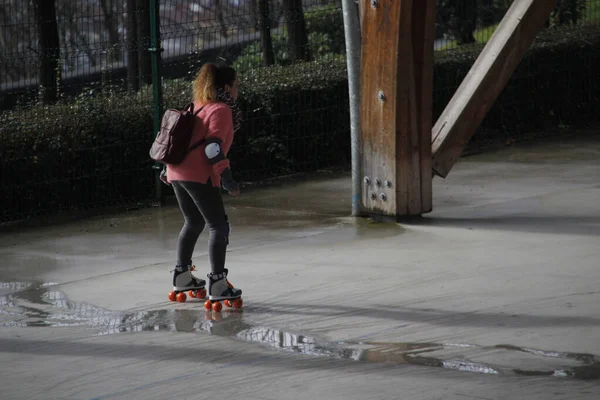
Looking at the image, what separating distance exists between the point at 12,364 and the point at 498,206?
5.40 meters

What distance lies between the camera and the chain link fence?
33.7ft

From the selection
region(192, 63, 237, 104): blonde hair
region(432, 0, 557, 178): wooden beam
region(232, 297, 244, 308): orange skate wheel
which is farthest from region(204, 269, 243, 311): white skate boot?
region(432, 0, 557, 178): wooden beam

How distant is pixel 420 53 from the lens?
9.36 metres

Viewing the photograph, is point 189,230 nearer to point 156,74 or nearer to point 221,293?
point 221,293

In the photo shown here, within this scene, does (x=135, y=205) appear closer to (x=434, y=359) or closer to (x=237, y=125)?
(x=237, y=125)

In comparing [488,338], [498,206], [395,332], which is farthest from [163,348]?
[498,206]

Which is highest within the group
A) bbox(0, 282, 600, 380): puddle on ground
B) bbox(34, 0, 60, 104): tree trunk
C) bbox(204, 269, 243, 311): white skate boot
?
bbox(34, 0, 60, 104): tree trunk

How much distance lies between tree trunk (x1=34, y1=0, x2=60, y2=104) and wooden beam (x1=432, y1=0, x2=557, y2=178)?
3512 millimetres

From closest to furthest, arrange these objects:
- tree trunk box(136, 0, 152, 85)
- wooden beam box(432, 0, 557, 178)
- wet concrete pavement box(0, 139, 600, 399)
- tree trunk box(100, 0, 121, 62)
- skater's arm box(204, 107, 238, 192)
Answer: wet concrete pavement box(0, 139, 600, 399), skater's arm box(204, 107, 238, 192), wooden beam box(432, 0, 557, 178), tree trunk box(100, 0, 121, 62), tree trunk box(136, 0, 152, 85)

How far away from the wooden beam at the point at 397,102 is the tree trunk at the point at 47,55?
2.89 metres

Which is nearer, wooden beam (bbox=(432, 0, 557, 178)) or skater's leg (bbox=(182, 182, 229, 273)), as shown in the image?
skater's leg (bbox=(182, 182, 229, 273))

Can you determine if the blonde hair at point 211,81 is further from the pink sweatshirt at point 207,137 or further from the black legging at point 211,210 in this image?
the black legging at point 211,210

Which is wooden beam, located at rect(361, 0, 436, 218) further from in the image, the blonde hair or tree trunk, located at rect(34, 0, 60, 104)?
tree trunk, located at rect(34, 0, 60, 104)

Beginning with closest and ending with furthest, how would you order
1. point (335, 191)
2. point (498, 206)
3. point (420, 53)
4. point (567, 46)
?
point (420, 53) < point (498, 206) < point (335, 191) < point (567, 46)
